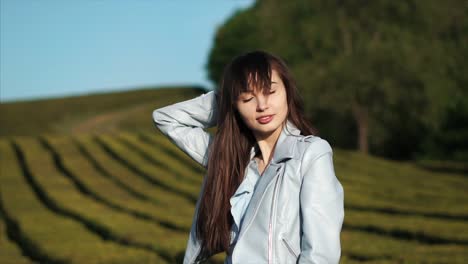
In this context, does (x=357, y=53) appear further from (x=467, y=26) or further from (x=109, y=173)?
(x=109, y=173)

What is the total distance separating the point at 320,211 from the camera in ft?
7.57

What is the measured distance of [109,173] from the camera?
21016 millimetres

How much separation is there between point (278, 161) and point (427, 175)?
63.5 ft

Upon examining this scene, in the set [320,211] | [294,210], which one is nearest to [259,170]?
[294,210]

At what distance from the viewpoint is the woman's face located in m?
2.63

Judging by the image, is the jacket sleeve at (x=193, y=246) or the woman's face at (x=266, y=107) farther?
the jacket sleeve at (x=193, y=246)

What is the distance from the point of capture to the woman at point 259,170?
234 centimetres

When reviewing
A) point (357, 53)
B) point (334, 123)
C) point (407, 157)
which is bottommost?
point (407, 157)

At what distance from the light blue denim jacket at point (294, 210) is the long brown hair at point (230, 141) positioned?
130 millimetres

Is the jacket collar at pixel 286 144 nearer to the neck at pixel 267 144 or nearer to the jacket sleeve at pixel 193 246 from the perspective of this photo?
the neck at pixel 267 144

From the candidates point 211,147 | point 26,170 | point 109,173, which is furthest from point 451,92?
point 211,147

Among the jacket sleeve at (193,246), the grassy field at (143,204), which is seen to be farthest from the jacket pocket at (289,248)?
the grassy field at (143,204)

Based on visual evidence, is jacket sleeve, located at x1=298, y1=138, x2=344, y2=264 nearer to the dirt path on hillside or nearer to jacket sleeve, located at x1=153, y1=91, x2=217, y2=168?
jacket sleeve, located at x1=153, y1=91, x2=217, y2=168

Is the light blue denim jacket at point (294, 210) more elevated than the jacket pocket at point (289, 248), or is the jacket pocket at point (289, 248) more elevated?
the light blue denim jacket at point (294, 210)
